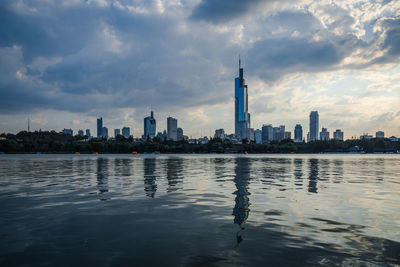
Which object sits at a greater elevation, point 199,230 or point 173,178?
point 199,230

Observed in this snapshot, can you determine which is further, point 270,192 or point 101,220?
point 270,192

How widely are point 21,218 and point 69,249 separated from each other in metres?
6.47

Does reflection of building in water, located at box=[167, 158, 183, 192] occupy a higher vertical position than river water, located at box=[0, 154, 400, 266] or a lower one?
lower

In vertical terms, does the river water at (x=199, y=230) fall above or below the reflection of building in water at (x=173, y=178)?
above

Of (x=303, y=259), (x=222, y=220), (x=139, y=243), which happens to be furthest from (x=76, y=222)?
(x=303, y=259)

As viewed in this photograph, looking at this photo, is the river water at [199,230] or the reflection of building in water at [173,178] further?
the reflection of building in water at [173,178]

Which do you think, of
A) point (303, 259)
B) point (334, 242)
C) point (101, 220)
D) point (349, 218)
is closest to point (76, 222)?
point (101, 220)

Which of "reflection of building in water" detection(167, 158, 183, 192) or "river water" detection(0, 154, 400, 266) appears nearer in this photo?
"river water" detection(0, 154, 400, 266)

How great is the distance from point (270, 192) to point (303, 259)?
14.1 meters

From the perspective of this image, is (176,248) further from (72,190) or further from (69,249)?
(72,190)

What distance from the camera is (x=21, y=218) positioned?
14.2 m

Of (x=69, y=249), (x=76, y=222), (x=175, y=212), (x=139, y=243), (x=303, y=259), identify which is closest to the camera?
(x=303, y=259)

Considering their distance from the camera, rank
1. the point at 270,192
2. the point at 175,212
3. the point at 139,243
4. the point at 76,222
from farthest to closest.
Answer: the point at 270,192 < the point at 175,212 < the point at 76,222 < the point at 139,243

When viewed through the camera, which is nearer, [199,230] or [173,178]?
[199,230]
